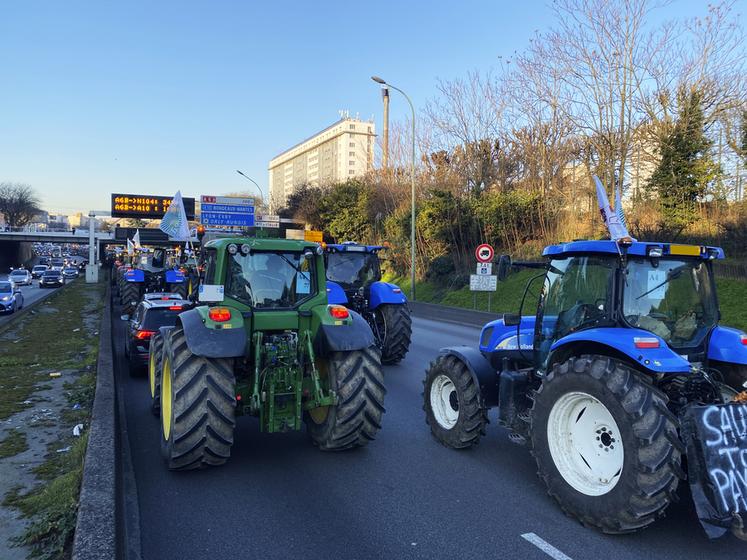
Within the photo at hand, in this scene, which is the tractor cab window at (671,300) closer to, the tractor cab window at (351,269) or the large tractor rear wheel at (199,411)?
the large tractor rear wheel at (199,411)

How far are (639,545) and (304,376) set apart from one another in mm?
3356

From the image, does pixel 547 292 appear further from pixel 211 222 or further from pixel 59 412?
pixel 211 222

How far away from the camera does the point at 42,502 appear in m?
4.51

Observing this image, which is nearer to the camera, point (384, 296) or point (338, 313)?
point (338, 313)

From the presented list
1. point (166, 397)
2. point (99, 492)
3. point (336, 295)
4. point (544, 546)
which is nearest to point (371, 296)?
point (336, 295)

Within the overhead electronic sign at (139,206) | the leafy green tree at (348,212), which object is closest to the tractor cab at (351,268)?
the leafy green tree at (348,212)

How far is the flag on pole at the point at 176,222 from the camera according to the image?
1391 cm

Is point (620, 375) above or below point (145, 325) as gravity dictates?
above

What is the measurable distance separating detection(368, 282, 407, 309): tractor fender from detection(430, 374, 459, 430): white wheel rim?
4746mm

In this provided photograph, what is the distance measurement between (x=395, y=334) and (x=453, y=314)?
33.2ft

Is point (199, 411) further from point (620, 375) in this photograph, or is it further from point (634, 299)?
point (634, 299)

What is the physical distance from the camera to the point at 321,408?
5.99 meters

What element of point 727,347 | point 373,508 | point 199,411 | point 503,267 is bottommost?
point 373,508

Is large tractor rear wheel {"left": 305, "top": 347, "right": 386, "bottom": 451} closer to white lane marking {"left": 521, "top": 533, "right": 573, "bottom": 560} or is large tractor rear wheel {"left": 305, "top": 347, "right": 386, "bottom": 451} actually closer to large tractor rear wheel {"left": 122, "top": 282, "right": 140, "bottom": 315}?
white lane marking {"left": 521, "top": 533, "right": 573, "bottom": 560}
